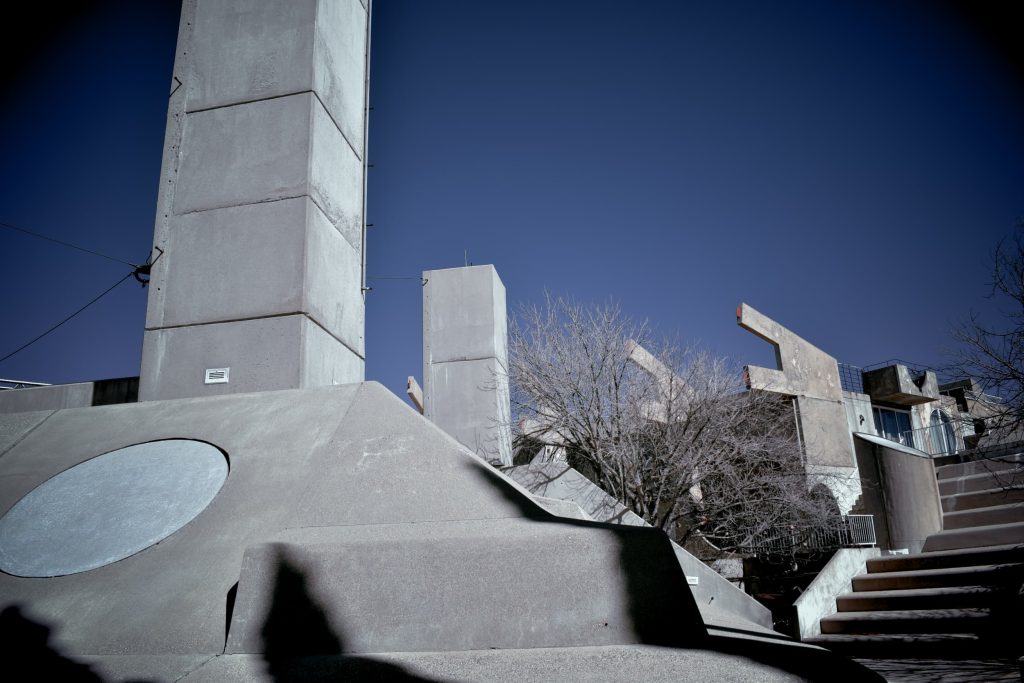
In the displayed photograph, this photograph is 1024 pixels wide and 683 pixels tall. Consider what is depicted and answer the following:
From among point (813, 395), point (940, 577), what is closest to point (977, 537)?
point (940, 577)

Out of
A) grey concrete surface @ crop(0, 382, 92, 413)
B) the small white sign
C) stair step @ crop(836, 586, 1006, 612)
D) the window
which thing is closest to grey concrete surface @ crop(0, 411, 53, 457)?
the small white sign

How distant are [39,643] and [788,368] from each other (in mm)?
23438

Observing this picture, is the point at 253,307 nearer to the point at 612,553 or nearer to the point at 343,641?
the point at 343,641

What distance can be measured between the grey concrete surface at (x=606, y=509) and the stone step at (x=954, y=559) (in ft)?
14.4

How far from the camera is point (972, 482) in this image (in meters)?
18.2

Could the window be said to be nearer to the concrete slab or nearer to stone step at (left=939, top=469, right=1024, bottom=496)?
stone step at (left=939, top=469, right=1024, bottom=496)

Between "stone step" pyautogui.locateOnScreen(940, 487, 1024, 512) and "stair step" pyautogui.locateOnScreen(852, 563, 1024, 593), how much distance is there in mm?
3695

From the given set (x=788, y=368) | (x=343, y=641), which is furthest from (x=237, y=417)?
(x=788, y=368)

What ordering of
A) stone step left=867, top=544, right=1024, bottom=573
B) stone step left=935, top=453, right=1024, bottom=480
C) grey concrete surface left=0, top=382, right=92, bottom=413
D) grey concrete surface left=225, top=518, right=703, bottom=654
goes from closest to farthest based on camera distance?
1. grey concrete surface left=225, top=518, right=703, bottom=654
2. grey concrete surface left=0, top=382, right=92, bottom=413
3. stone step left=867, top=544, right=1024, bottom=573
4. stone step left=935, top=453, right=1024, bottom=480

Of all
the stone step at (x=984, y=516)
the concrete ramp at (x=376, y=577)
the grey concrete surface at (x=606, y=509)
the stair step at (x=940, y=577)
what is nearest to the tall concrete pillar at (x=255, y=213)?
the concrete ramp at (x=376, y=577)

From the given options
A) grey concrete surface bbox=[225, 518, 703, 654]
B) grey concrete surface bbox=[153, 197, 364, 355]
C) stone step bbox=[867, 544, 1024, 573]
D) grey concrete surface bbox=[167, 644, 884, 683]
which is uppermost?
grey concrete surface bbox=[153, 197, 364, 355]

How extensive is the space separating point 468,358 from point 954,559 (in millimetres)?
10852

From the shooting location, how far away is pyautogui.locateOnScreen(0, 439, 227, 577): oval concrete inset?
3.73 metres

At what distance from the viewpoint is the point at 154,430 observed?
4902 mm
